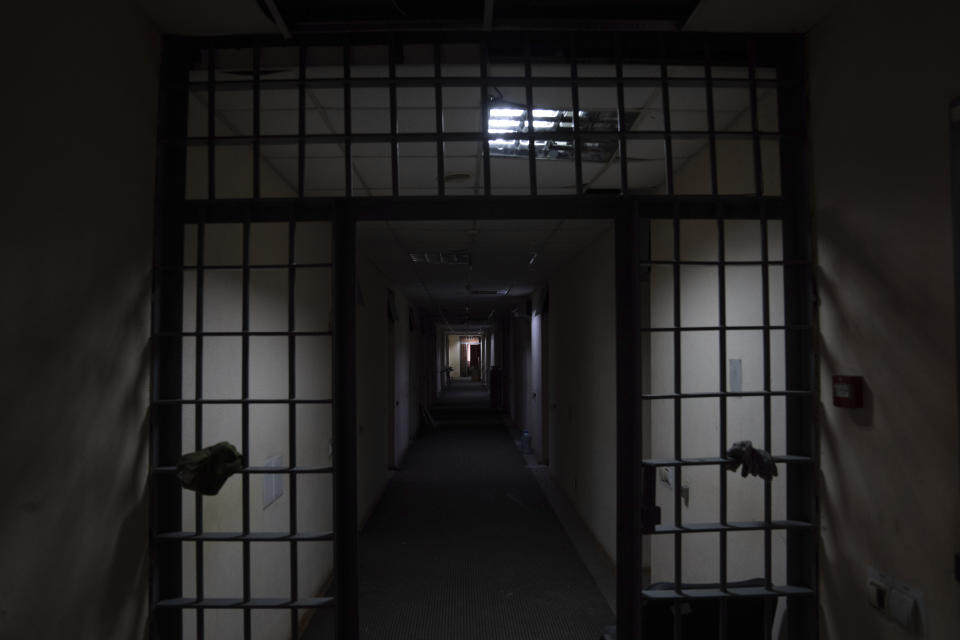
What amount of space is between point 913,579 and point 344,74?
102 inches

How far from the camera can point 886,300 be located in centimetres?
167

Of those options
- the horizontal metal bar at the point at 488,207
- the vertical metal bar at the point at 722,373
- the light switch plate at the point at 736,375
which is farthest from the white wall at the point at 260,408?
the light switch plate at the point at 736,375

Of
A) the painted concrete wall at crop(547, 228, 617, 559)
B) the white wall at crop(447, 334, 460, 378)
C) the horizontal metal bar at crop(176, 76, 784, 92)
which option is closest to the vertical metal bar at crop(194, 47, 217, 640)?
the horizontal metal bar at crop(176, 76, 784, 92)

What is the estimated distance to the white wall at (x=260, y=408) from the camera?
239 centimetres

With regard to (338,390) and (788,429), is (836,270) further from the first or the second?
(338,390)

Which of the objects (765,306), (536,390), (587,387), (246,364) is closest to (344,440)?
(246,364)

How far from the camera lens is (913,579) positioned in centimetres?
155

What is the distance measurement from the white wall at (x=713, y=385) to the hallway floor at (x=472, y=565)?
3.00 feet

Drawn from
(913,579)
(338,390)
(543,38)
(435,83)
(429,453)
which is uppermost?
(543,38)

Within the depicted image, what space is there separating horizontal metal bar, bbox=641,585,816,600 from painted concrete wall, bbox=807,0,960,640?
3.7 inches

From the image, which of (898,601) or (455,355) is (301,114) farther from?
(455,355)

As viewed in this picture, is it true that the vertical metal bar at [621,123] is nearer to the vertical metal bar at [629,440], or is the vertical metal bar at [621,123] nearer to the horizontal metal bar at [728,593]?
the vertical metal bar at [629,440]

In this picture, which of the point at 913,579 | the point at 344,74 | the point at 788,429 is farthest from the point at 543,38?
the point at 913,579

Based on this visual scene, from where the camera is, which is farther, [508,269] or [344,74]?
[508,269]
